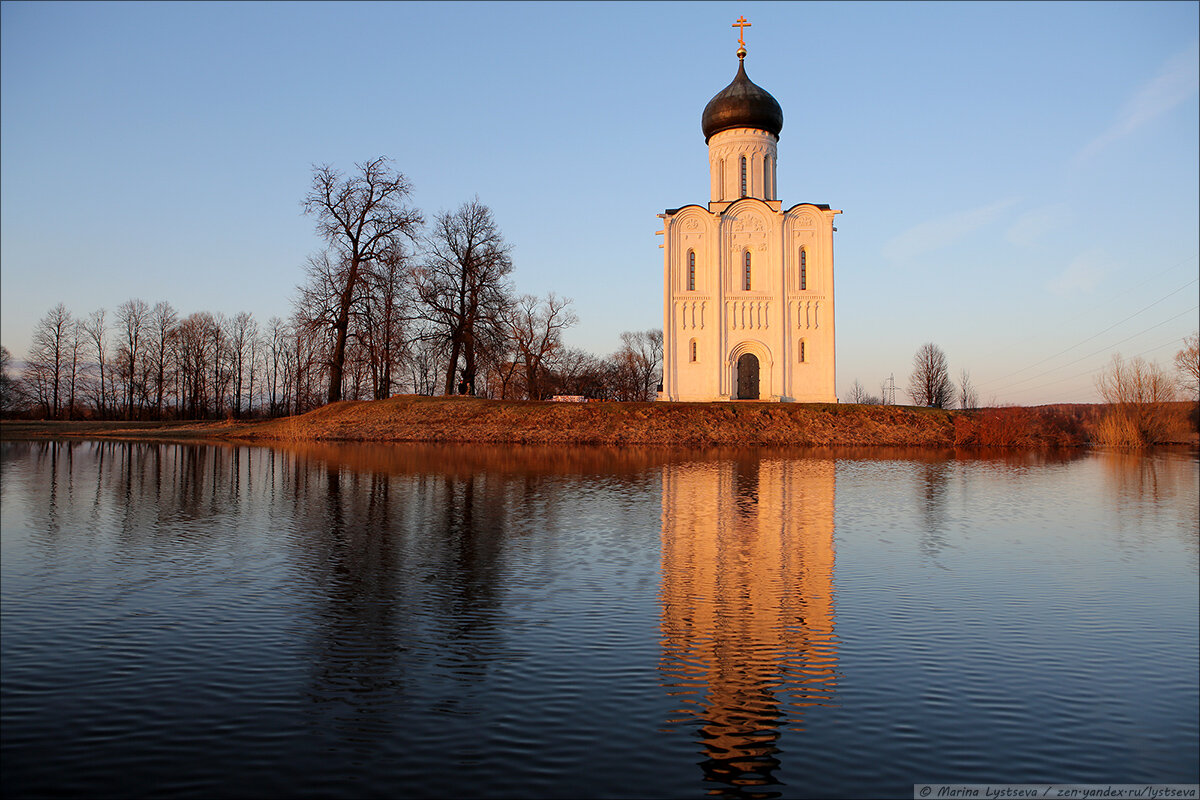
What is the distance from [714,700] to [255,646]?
4.06m

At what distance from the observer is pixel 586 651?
707 cm

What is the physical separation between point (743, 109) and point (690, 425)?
20.9m

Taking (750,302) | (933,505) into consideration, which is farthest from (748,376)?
(933,505)

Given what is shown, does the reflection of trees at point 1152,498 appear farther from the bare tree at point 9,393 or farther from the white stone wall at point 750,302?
the bare tree at point 9,393

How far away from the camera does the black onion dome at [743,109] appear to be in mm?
48406

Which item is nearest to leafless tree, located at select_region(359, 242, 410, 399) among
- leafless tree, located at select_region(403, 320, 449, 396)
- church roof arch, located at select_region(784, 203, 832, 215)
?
leafless tree, located at select_region(403, 320, 449, 396)

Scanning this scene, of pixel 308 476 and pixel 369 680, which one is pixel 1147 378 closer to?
pixel 308 476

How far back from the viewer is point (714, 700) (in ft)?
19.7

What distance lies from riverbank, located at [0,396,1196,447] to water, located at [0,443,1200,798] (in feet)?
79.1

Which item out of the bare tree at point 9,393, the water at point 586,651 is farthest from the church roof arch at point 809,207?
the bare tree at point 9,393

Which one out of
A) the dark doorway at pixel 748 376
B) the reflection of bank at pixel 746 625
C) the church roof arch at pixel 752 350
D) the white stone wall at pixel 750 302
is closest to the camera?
the reflection of bank at pixel 746 625

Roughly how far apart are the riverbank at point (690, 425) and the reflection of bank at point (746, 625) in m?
23.8

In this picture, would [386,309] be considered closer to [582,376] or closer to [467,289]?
[467,289]

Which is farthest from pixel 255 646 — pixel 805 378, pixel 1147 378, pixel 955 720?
pixel 1147 378
